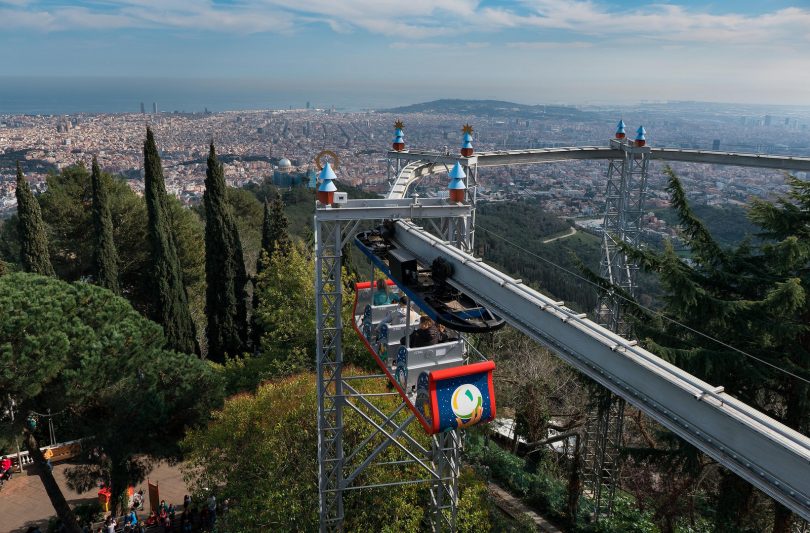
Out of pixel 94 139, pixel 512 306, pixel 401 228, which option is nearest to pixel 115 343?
pixel 401 228

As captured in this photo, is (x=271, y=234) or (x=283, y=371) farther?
(x=271, y=234)

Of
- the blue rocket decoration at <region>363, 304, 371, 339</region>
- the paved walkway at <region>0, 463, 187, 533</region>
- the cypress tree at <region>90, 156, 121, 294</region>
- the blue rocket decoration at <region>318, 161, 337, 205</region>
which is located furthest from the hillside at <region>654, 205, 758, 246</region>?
the cypress tree at <region>90, 156, 121, 294</region>

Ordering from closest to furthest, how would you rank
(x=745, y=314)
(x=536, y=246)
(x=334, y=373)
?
(x=745, y=314) → (x=334, y=373) → (x=536, y=246)

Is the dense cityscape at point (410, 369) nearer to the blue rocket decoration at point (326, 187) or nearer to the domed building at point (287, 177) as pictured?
the blue rocket decoration at point (326, 187)

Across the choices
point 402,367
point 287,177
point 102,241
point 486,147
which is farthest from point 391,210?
point 287,177

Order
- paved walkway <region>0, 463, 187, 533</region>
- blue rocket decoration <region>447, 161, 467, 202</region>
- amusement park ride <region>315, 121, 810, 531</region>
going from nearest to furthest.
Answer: amusement park ride <region>315, 121, 810, 531</region>, blue rocket decoration <region>447, 161, 467, 202</region>, paved walkway <region>0, 463, 187, 533</region>

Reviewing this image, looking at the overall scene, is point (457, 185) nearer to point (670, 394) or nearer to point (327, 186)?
point (327, 186)

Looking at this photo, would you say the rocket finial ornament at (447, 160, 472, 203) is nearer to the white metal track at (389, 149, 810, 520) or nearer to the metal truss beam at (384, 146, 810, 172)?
the white metal track at (389, 149, 810, 520)
